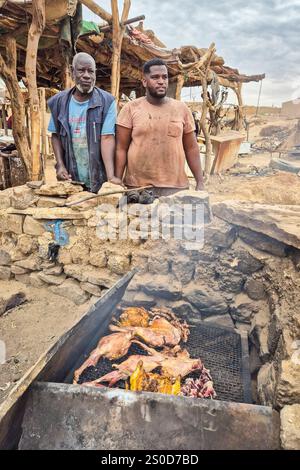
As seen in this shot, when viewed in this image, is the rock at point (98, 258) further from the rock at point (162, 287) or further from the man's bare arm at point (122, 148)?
the man's bare arm at point (122, 148)

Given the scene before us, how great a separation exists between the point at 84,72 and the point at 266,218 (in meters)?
2.26

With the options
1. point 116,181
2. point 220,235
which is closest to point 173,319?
point 220,235

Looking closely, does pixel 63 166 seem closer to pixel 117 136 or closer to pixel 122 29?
pixel 117 136

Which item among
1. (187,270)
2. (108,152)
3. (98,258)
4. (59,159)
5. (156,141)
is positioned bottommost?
(98,258)

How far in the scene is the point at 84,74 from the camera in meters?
3.06

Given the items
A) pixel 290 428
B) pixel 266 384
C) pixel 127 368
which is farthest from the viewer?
pixel 127 368

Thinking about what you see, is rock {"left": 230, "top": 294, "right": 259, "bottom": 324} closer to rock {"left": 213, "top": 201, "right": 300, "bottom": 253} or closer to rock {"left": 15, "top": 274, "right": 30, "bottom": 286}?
rock {"left": 213, "top": 201, "right": 300, "bottom": 253}

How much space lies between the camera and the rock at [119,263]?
317 centimetres

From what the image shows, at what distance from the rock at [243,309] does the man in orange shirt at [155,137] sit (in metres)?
1.33

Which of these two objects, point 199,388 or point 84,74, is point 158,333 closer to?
point 199,388

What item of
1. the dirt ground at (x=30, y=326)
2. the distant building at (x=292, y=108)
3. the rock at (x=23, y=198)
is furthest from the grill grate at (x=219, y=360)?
the distant building at (x=292, y=108)

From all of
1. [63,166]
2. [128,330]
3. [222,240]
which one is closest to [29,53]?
[63,166]

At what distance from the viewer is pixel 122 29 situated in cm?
573

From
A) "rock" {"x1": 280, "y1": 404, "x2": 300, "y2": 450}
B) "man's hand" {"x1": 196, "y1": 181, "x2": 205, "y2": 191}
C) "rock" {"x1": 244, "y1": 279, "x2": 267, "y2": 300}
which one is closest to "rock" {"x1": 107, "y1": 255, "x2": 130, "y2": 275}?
"man's hand" {"x1": 196, "y1": 181, "x2": 205, "y2": 191}
